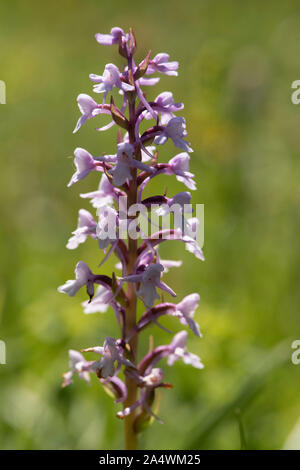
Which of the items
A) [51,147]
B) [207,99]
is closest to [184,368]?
[207,99]

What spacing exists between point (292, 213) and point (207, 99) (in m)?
1.59

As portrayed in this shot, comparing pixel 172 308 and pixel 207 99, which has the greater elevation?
pixel 207 99

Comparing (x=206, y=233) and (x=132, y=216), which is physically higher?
(x=132, y=216)

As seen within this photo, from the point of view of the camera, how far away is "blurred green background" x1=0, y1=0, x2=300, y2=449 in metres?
3.88

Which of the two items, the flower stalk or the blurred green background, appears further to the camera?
the blurred green background

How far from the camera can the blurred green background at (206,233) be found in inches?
153

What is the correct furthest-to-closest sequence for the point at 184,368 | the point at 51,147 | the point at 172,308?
the point at 51,147, the point at 184,368, the point at 172,308

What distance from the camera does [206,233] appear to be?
6.10 metres

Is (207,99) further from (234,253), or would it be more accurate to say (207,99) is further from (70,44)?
(70,44)

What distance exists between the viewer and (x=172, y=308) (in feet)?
8.85

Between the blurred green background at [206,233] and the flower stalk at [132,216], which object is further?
the blurred green background at [206,233]

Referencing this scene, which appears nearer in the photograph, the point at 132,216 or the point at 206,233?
the point at 132,216

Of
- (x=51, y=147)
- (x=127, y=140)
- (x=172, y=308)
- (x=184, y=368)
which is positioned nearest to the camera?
(x=127, y=140)
